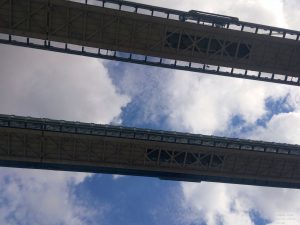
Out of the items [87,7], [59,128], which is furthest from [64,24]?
[59,128]

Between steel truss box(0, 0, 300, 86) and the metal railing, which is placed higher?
steel truss box(0, 0, 300, 86)

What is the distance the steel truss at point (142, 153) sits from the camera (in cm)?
5244

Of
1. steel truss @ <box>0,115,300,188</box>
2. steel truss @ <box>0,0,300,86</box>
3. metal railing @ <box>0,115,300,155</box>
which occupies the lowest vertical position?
steel truss @ <box>0,115,300,188</box>

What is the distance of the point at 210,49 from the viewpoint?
171ft

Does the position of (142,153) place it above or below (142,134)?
below

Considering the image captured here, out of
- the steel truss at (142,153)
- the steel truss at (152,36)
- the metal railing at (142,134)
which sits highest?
the steel truss at (152,36)

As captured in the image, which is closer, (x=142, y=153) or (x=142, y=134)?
(x=142, y=134)

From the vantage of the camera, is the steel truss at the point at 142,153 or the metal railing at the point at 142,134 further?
the steel truss at the point at 142,153

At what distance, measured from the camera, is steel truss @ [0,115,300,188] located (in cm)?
5244

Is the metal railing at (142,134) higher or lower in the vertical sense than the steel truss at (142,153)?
higher

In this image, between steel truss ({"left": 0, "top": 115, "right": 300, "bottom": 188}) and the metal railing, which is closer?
the metal railing

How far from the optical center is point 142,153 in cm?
5538

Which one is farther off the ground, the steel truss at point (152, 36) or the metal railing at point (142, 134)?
the steel truss at point (152, 36)

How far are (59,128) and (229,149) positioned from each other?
2100 centimetres
